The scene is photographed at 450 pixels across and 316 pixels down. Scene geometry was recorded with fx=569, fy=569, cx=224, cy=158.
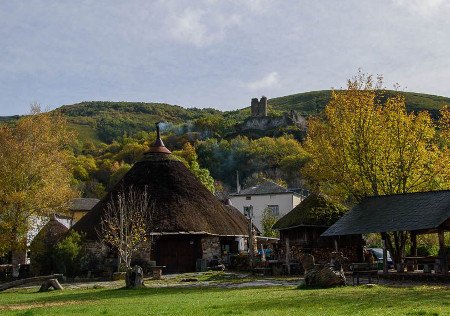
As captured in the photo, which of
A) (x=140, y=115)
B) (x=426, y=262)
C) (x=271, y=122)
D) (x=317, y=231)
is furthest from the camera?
(x=140, y=115)

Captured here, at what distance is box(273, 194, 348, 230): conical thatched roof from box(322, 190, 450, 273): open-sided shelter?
6295 mm

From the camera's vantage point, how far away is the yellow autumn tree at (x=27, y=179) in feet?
118

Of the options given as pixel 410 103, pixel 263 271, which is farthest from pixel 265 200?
pixel 410 103

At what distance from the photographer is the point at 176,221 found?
3981cm

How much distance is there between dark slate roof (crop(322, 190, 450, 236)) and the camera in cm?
2525

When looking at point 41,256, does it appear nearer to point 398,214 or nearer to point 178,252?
point 178,252

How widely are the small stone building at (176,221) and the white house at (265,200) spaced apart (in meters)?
27.2

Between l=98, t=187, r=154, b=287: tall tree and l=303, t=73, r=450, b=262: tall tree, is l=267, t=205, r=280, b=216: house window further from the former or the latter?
l=303, t=73, r=450, b=262: tall tree

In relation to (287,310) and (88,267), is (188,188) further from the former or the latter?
(287,310)

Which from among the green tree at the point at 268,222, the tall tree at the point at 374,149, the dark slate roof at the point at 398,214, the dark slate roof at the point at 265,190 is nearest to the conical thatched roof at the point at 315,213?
the tall tree at the point at 374,149

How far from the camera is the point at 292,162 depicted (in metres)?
102

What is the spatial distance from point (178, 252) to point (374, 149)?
50.7 feet

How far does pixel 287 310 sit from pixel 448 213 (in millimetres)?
13047

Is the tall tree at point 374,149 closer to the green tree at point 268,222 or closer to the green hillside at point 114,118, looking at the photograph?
the green tree at point 268,222
